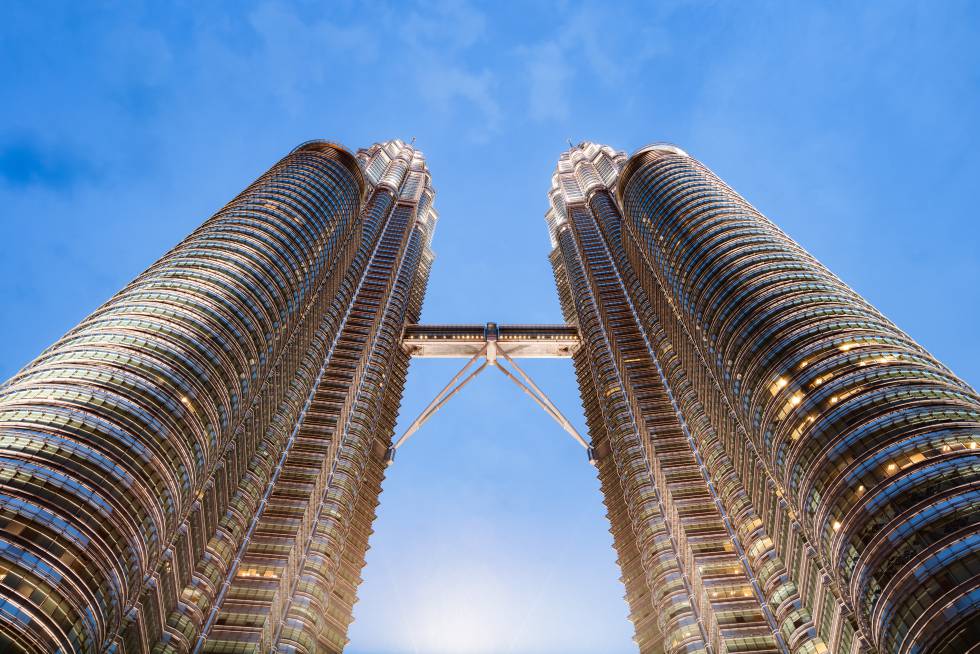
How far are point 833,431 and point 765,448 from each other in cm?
929

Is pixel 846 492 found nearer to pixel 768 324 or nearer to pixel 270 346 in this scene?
pixel 768 324

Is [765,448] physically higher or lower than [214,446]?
lower

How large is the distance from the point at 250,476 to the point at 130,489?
29420 mm

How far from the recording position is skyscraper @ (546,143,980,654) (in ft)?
148

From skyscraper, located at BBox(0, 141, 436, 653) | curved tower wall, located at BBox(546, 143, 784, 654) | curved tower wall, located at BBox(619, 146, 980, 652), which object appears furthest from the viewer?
curved tower wall, located at BBox(546, 143, 784, 654)

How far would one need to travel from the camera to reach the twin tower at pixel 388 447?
148ft

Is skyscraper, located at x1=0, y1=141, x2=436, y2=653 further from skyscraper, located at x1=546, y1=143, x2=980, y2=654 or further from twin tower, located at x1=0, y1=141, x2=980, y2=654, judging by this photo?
skyscraper, located at x1=546, y1=143, x2=980, y2=654

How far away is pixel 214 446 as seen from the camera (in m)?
63.6

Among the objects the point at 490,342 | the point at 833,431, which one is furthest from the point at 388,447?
the point at 833,431

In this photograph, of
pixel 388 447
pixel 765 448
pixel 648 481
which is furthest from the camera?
pixel 388 447

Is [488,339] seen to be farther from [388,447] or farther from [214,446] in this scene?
[214,446]

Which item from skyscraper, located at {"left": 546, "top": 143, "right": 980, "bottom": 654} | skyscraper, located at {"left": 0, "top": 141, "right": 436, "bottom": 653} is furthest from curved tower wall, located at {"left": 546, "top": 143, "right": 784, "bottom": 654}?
skyscraper, located at {"left": 0, "top": 141, "right": 436, "bottom": 653}

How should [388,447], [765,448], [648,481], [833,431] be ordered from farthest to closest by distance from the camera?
[388,447] < [648,481] < [765,448] < [833,431]

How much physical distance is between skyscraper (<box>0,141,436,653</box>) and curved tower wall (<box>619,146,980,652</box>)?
47.1 metres
